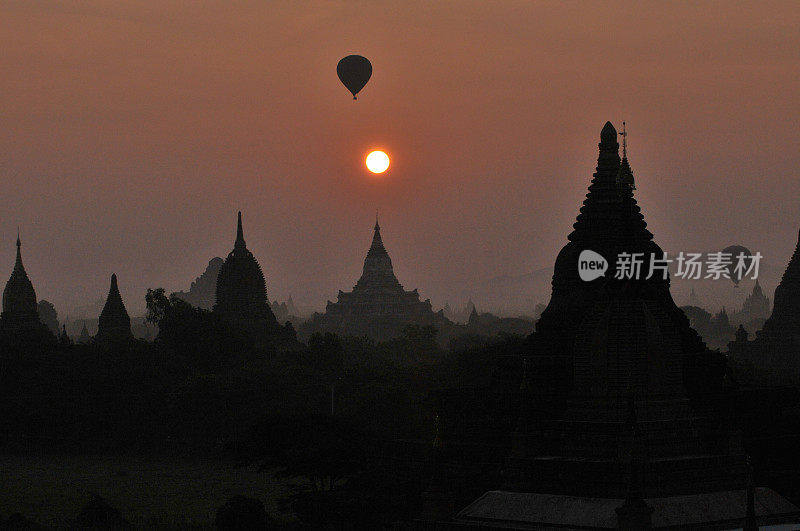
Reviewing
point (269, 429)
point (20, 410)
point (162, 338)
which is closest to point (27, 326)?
point (162, 338)

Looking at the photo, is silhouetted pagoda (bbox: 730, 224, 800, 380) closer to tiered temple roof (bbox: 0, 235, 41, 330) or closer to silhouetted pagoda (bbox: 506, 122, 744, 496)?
tiered temple roof (bbox: 0, 235, 41, 330)

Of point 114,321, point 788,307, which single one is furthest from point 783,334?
point 114,321

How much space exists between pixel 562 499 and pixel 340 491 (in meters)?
11.6

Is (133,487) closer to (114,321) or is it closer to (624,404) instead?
(624,404)

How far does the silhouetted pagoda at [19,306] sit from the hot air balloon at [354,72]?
4802 cm

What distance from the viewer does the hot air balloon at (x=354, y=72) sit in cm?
10419

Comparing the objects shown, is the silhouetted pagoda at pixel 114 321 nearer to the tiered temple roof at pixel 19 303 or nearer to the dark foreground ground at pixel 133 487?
the tiered temple roof at pixel 19 303

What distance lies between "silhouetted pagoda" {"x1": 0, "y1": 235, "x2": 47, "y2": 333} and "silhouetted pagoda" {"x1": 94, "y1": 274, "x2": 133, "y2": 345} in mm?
→ 5838

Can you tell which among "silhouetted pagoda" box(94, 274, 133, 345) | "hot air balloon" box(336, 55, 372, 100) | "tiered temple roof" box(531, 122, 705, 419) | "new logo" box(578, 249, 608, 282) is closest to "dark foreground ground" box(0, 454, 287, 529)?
"tiered temple roof" box(531, 122, 705, 419)

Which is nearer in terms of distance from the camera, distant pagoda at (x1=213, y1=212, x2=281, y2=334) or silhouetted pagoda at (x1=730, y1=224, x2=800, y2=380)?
silhouetted pagoda at (x1=730, y1=224, x2=800, y2=380)

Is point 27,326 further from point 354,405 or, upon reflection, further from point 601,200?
point 601,200

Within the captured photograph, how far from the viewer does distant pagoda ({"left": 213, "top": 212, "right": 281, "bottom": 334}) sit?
493 ft

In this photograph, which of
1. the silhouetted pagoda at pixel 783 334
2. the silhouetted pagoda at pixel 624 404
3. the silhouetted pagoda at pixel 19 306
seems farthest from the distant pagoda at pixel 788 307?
the silhouetted pagoda at pixel 624 404

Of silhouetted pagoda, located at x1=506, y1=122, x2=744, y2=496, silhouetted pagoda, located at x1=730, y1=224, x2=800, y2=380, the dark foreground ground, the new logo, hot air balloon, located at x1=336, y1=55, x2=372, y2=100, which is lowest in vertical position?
the dark foreground ground
